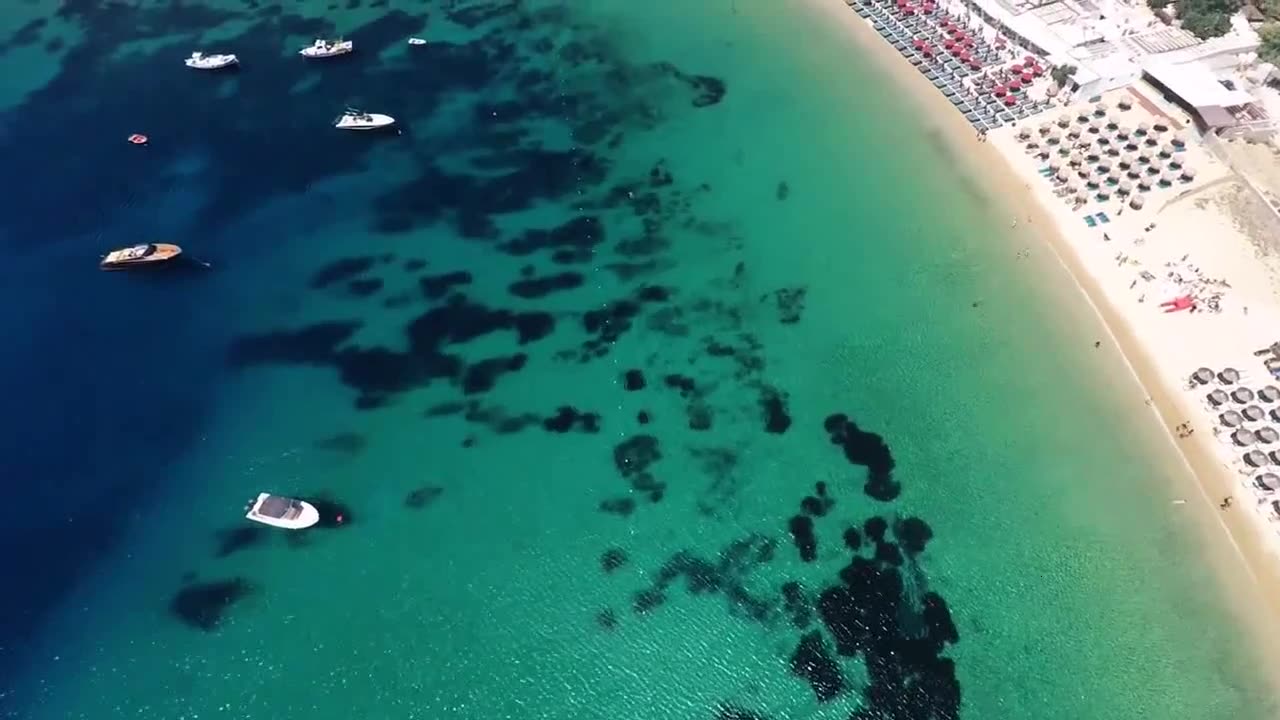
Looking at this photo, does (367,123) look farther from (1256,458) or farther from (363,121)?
(1256,458)

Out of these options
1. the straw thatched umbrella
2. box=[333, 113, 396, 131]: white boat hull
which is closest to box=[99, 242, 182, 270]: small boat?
box=[333, 113, 396, 131]: white boat hull

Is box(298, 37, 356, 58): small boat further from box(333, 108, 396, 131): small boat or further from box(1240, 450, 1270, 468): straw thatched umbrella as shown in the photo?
box(1240, 450, 1270, 468): straw thatched umbrella

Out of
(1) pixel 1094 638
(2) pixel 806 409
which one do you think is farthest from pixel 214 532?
(1) pixel 1094 638

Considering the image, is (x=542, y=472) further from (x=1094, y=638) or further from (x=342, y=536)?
(x=1094, y=638)

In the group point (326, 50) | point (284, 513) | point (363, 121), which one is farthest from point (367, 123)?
point (284, 513)

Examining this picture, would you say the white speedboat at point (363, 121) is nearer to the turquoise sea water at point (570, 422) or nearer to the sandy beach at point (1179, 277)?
the turquoise sea water at point (570, 422)
